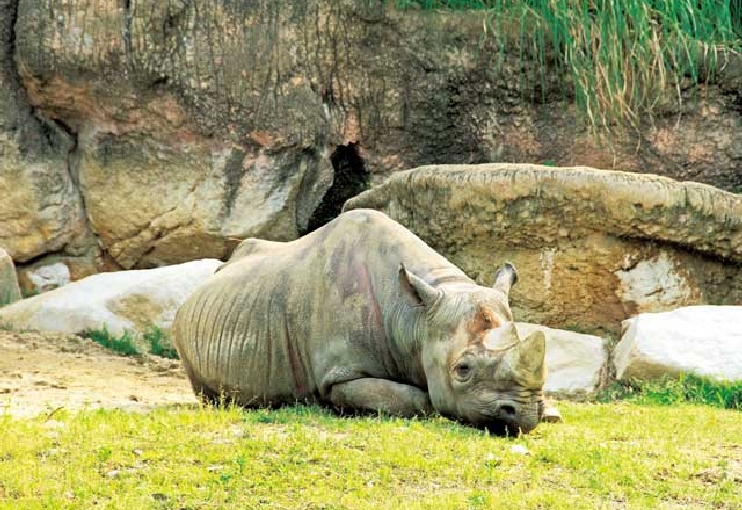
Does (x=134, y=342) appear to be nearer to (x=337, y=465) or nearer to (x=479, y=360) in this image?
(x=479, y=360)

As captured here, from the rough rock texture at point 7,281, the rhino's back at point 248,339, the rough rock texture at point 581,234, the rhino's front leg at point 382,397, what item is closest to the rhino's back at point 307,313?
the rhino's back at point 248,339

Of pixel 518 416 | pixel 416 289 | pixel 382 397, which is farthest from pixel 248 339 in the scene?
pixel 518 416

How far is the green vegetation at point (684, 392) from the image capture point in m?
8.84

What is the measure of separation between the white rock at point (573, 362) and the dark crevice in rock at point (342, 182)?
3.54 meters

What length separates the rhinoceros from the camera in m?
6.73

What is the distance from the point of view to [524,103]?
12828mm

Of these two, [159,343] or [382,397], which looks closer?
[382,397]

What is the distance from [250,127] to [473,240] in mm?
3053

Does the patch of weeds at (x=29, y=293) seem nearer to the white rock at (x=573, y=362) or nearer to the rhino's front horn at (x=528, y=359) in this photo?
the white rock at (x=573, y=362)

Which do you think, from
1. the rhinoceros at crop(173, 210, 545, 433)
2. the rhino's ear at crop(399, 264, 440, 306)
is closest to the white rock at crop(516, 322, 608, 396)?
the rhinoceros at crop(173, 210, 545, 433)

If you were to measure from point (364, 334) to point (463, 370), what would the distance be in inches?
36.7

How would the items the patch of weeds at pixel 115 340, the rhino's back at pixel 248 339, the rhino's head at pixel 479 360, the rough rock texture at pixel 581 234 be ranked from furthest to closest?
the patch of weeds at pixel 115 340 → the rough rock texture at pixel 581 234 → the rhino's back at pixel 248 339 → the rhino's head at pixel 479 360

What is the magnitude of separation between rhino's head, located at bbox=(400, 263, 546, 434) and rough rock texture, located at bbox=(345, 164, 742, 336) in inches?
136

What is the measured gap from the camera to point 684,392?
8.99 m
